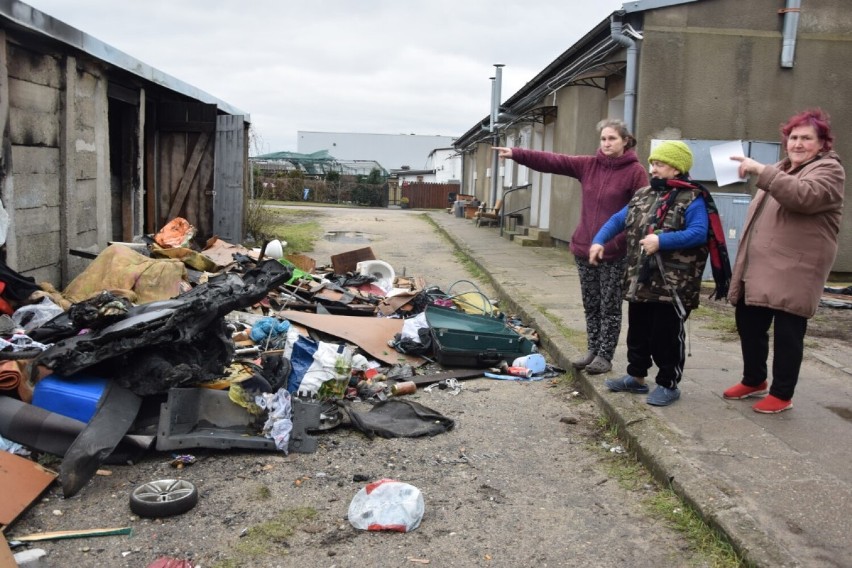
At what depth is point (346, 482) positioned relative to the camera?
151 inches

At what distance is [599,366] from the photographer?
5.41 metres

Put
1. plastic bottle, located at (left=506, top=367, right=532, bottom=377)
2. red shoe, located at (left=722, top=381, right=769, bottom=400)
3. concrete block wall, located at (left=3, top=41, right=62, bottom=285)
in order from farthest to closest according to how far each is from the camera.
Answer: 1. concrete block wall, located at (left=3, top=41, right=62, bottom=285)
2. plastic bottle, located at (left=506, top=367, right=532, bottom=377)
3. red shoe, located at (left=722, top=381, right=769, bottom=400)

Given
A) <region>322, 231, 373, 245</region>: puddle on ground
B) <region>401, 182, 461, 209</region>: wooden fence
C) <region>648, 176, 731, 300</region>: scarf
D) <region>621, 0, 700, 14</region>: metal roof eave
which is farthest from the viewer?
<region>401, 182, 461, 209</region>: wooden fence

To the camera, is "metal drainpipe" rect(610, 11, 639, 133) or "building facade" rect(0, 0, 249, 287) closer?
"building facade" rect(0, 0, 249, 287)

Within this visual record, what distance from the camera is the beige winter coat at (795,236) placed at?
3.92m

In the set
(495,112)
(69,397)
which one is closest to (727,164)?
(69,397)

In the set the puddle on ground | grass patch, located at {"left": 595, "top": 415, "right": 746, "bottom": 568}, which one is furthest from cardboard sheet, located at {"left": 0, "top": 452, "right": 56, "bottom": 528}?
the puddle on ground

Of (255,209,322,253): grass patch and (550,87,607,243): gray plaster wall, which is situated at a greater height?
(550,87,607,243): gray plaster wall

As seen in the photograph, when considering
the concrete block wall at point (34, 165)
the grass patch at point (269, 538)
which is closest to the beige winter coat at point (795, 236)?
the grass patch at point (269, 538)

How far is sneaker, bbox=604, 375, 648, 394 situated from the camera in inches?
193

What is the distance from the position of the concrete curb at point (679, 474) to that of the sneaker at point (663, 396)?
7cm

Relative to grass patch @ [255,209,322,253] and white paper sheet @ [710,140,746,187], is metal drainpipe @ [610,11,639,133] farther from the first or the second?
grass patch @ [255,209,322,253]

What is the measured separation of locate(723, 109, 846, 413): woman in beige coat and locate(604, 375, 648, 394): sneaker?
29.6 inches

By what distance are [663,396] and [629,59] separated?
7.06 meters
